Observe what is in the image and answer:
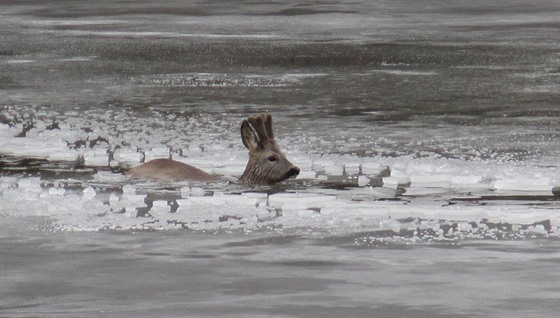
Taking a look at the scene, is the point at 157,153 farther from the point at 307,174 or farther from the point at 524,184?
the point at 524,184

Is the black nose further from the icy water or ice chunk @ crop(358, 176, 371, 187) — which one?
ice chunk @ crop(358, 176, 371, 187)

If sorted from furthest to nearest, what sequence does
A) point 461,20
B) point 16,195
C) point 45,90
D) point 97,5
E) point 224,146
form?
point 97,5 < point 461,20 < point 45,90 < point 224,146 < point 16,195

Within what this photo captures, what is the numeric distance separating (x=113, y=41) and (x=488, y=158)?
14605 mm

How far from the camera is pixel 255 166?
10.4 m

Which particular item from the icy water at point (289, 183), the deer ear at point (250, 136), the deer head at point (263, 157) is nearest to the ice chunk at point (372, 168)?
the icy water at point (289, 183)

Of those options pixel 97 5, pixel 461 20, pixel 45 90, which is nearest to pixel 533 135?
pixel 45 90

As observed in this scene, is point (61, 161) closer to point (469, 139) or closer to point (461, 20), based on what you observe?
point (469, 139)

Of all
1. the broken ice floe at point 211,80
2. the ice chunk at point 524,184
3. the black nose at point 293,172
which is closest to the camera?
the ice chunk at point 524,184

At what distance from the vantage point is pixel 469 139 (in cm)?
1284

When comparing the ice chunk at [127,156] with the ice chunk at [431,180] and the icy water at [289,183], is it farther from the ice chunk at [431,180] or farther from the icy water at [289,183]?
the ice chunk at [431,180]

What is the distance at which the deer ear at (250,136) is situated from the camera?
10.5 m

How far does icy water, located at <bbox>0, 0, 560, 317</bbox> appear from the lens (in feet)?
21.9

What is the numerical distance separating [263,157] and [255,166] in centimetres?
9

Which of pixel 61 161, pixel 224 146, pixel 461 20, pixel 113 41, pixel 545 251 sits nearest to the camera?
pixel 545 251
